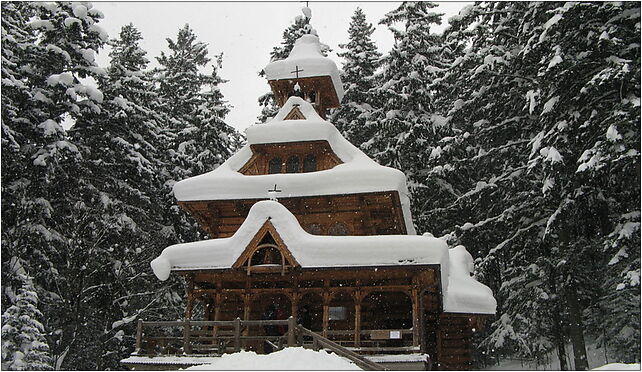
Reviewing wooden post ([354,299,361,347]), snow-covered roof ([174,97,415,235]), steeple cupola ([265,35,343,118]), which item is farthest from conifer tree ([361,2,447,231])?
wooden post ([354,299,361,347])

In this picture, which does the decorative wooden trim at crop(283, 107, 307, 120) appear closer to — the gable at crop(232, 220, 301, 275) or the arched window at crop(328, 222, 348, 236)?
the arched window at crop(328, 222, 348, 236)

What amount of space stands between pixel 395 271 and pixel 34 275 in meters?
13.4

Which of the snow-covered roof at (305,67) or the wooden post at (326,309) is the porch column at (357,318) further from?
the snow-covered roof at (305,67)

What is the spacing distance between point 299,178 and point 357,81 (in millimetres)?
15357

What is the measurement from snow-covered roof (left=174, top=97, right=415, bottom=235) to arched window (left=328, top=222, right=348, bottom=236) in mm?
1424

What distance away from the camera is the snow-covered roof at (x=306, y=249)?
16797 millimetres

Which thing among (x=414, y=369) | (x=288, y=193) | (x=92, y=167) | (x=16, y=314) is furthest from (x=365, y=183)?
(x=92, y=167)

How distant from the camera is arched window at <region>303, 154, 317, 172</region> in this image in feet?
74.5

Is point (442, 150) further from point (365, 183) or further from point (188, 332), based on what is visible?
point (188, 332)

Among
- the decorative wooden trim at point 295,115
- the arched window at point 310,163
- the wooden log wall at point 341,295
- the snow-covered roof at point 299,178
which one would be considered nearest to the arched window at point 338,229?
the snow-covered roof at point 299,178

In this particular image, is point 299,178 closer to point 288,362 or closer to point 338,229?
point 338,229

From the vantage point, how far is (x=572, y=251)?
21672 millimetres

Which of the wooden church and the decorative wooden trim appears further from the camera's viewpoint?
the decorative wooden trim

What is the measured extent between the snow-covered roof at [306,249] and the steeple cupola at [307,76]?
9.40 m
